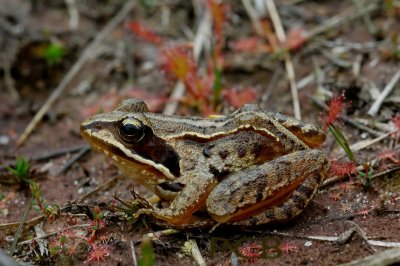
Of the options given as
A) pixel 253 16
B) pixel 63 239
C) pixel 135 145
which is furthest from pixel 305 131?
pixel 253 16

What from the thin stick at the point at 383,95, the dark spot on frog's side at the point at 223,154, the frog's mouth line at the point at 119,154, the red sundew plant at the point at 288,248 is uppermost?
the thin stick at the point at 383,95

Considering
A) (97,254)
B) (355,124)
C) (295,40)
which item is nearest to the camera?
(97,254)

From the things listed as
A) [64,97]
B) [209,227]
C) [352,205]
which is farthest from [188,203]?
[64,97]

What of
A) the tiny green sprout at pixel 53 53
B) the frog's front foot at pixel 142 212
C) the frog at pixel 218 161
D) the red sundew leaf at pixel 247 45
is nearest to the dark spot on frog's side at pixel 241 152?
the frog at pixel 218 161

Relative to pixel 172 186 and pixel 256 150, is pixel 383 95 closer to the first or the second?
pixel 256 150

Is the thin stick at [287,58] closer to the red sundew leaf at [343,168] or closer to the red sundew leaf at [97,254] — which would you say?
the red sundew leaf at [343,168]

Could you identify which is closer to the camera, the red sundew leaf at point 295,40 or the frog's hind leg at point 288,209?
the frog's hind leg at point 288,209
